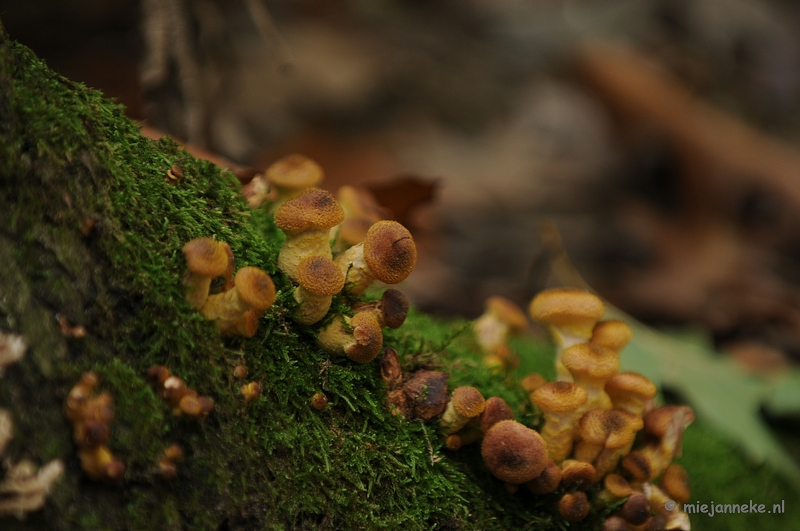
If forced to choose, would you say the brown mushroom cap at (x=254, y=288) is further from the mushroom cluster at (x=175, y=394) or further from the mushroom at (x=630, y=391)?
the mushroom at (x=630, y=391)

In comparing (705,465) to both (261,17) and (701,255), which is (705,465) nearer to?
(261,17)

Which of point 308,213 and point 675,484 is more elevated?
point 308,213

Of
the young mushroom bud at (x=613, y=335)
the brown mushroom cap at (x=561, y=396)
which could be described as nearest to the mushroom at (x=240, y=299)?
the brown mushroom cap at (x=561, y=396)

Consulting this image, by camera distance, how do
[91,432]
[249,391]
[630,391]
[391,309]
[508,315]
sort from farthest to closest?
[508,315] < [630,391] < [391,309] < [249,391] < [91,432]

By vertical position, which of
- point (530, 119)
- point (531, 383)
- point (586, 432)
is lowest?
point (530, 119)

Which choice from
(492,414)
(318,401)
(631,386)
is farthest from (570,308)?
(318,401)

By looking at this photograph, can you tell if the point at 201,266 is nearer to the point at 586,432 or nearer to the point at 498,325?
the point at 586,432

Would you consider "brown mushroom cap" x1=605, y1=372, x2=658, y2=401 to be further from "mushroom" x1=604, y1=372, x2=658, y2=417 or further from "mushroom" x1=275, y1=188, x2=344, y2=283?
"mushroom" x1=275, y1=188, x2=344, y2=283
